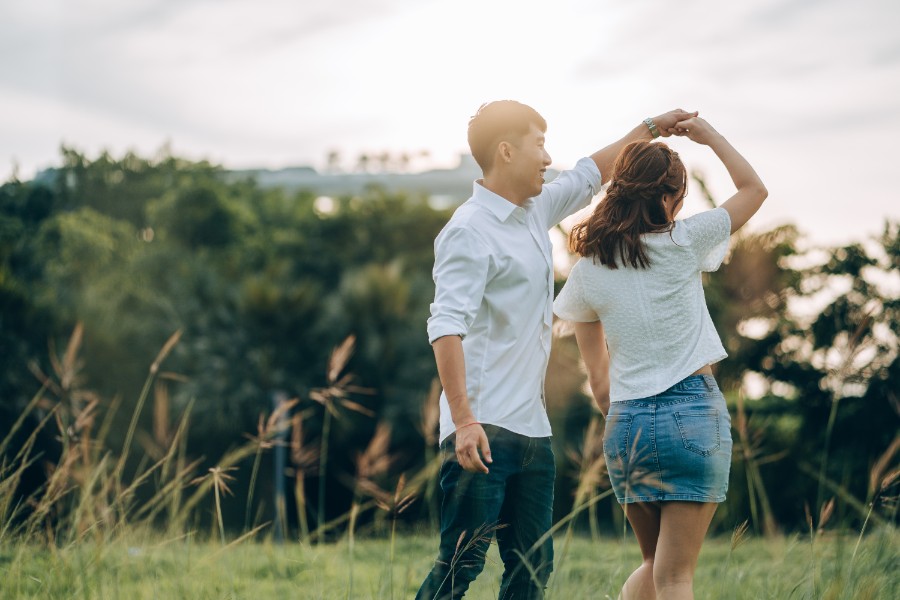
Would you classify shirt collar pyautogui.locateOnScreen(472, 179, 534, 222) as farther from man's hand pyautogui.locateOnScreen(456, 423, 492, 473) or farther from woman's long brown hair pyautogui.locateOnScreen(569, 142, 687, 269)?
man's hand pyautogui.locateOnScreen(456, 423, 492, 473)

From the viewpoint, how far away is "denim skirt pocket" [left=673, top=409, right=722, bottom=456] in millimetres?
2561

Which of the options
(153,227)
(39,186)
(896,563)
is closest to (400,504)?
(896,563)

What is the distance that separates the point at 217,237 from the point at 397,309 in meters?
12.6

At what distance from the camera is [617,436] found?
2.72m

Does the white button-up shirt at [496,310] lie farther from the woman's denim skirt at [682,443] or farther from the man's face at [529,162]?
the woman's denim skirt at [682,443]

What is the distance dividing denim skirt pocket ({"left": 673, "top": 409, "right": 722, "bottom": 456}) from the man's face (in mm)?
800

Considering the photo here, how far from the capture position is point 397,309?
613 inches

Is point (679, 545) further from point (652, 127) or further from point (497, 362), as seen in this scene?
point (652, 127)

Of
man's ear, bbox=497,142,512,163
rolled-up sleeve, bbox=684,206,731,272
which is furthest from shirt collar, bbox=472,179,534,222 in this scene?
rolled-up sleeve, bbox=684,206,731,272

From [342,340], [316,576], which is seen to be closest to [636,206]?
[316,576]

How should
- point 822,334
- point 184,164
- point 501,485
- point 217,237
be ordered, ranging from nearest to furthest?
point 501,485, point 822,334, point 217,237, point 184,164

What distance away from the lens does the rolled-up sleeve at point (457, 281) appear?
2.60 m

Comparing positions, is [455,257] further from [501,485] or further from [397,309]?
[397,309]

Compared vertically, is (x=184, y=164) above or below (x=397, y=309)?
above
